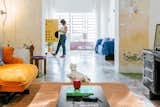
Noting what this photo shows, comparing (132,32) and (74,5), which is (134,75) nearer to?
(132,32)

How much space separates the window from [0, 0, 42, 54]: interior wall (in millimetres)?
8723

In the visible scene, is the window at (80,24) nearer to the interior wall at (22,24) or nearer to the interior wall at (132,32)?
the interior wall at (132,32)

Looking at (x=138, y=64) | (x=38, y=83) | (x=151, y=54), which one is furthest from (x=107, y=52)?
(x=151, y=54)

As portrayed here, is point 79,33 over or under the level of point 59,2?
under

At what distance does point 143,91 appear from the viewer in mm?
5594

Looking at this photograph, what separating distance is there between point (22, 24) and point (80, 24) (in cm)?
913

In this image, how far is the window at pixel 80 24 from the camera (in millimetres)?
16234

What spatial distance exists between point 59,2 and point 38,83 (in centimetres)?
1013

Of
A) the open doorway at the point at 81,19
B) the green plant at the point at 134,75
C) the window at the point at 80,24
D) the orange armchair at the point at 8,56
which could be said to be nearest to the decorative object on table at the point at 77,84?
the orange armchair at the point at 8,56

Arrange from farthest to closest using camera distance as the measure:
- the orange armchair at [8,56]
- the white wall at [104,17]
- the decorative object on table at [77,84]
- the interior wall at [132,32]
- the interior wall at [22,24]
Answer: the white wall at [104,17]
the interior wall at [132,32]
the interior wall at [22,24]
the orange armchair at [8,56]
the decorative object on table at [77,84]

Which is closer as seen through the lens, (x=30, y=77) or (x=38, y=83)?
(x=30, y=77)

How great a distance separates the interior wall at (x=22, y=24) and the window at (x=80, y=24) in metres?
8.72

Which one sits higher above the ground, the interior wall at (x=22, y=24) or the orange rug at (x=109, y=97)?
the interior wall at (x=22, y=24)

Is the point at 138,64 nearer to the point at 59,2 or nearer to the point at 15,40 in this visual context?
the point at 15,40
